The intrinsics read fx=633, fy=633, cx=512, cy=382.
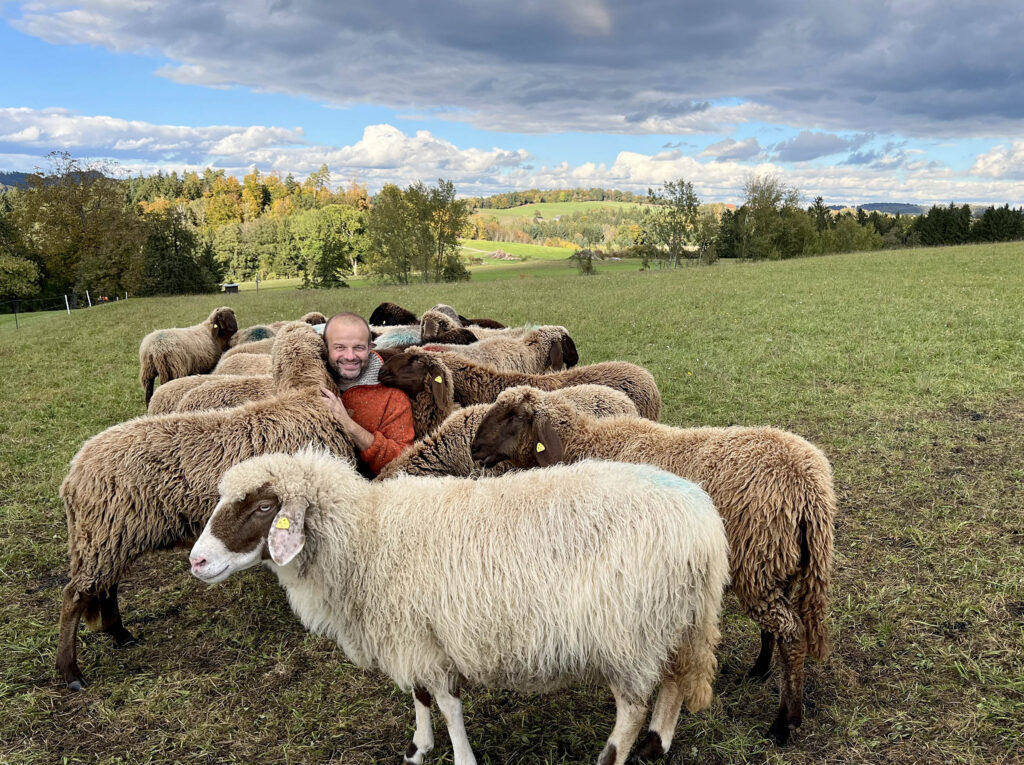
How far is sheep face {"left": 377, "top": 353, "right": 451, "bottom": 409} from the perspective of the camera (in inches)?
233

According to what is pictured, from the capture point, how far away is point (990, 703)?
3.77 metres

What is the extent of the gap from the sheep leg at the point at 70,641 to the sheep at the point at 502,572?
6.53 ft

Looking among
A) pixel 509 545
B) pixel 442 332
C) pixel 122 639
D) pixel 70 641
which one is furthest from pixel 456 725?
pixel 442 332

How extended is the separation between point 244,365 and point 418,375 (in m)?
4.14

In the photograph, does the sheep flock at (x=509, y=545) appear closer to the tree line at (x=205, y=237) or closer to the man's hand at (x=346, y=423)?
the man's hand at (x=346, y=423)

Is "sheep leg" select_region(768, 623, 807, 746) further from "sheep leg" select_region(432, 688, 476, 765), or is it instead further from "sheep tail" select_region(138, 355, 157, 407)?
"sheep tail" select_region(138, 355, 157, 407)

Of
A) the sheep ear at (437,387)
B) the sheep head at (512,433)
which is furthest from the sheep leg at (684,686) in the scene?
the sheep ear at (437,387)

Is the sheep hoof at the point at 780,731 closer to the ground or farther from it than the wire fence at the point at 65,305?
farther from it

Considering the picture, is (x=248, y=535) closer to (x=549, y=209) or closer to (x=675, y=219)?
(x=675, y=219)

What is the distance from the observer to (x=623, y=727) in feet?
10.9

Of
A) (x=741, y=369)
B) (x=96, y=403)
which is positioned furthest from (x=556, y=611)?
(x=96, y=403)

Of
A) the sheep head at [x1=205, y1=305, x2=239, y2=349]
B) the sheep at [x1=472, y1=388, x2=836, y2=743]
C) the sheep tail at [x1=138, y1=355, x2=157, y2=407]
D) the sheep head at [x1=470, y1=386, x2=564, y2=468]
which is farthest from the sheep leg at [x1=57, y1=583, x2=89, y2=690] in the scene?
the sheep head at [x1=205, y1=305, x2=239, y2=349]

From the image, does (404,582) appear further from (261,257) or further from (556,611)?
(261,257)

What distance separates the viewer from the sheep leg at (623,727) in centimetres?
331
